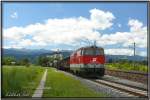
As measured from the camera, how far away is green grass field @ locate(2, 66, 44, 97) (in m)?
13.4

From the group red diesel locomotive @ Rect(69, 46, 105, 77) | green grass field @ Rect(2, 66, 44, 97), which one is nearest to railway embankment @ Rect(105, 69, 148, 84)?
red diesel locomotive @ Rect(69, 46, 105, 77)

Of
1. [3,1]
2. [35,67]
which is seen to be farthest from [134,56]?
[3,1]

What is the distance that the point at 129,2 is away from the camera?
13344 millimetres

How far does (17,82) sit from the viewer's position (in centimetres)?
1402

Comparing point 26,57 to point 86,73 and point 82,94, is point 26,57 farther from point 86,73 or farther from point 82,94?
point 86,73

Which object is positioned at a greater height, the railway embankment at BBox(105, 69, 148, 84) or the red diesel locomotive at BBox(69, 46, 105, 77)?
the red diesel locomotive at BBox(69, 46, 105, 77)

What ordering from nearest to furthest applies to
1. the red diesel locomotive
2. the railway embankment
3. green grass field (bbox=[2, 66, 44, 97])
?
green grass field (bbox=[2, 66, 44, 97]) < the railway embankment < the red diesel locomotive

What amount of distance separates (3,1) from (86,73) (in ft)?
34.7

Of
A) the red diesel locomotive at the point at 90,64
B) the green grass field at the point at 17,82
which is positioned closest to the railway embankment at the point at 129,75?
the red diesel locomotive at the point at 90,64

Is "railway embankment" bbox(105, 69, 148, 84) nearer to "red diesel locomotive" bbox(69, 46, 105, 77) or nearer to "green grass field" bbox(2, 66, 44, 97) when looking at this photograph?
"red diesel locomotive" bbox(69, 46, 105, 77)

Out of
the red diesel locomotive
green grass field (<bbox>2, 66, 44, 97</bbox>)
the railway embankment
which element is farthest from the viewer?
the red diesel locomotive

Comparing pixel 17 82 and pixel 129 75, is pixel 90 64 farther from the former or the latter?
pixel 17 82

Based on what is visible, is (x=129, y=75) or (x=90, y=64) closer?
(x=129, y=75)

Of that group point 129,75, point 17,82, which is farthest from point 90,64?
point 17,82
